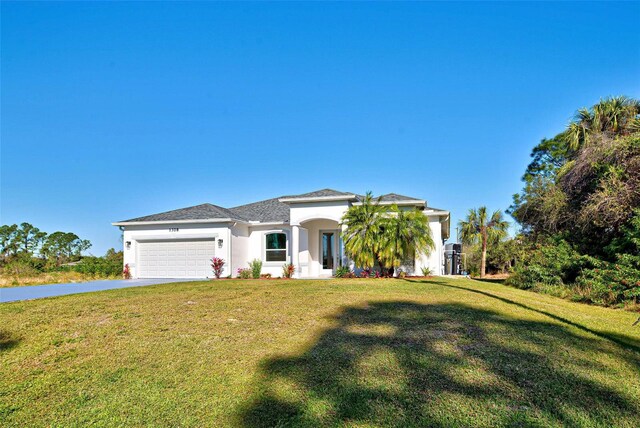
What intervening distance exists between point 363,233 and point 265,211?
856 centimetres

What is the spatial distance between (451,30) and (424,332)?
12.5 metres

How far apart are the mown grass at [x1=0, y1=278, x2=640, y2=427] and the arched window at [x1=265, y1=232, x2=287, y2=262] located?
11975 millimetres

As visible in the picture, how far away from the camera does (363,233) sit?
1677 centimetres

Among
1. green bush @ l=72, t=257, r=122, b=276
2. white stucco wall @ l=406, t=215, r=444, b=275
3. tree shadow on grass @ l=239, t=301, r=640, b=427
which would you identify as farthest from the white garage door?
tree shadow on grass @ l=239, t=301, r=640, b=427

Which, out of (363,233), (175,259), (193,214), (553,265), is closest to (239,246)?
(193,214)

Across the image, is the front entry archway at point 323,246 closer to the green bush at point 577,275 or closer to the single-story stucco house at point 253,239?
the single-story stucco house at point 253,239

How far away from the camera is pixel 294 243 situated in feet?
62.4

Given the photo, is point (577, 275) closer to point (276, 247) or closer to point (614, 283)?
point (614, 283)

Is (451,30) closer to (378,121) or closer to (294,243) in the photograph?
(378,121)

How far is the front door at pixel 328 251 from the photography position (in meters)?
20.0

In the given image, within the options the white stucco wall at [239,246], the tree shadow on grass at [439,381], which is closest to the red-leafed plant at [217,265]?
the white stucco wall at [239,246]

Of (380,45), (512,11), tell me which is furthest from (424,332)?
(380,45)

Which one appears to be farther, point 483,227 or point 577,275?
point 483,227

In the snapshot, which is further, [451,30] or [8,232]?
[8,232]
